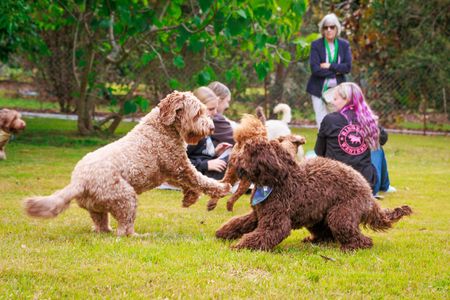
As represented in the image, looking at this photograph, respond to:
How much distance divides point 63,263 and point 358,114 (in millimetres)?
3609

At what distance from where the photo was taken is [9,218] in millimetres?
6312

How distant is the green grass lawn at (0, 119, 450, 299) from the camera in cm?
416

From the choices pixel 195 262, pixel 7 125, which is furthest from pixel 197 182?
pixel 7 125

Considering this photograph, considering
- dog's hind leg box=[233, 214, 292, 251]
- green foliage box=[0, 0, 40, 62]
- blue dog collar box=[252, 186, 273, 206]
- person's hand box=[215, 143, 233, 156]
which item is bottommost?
dog's hind leg box=[233, 214, 292, 251]

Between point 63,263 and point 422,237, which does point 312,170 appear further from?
point 63,263

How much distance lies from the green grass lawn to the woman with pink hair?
83cm

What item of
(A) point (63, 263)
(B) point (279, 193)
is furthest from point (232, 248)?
(A) point (63, 263)

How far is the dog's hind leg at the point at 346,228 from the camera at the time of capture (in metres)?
5.25

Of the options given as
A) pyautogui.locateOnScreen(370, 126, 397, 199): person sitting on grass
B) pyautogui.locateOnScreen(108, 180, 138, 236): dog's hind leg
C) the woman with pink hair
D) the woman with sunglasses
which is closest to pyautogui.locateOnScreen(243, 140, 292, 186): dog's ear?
pyautogui.locateOnScreen(108, 180, 138, 236): dog's hind leg

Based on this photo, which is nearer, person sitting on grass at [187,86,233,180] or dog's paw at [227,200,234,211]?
dog's paw at [227,200,234,211]

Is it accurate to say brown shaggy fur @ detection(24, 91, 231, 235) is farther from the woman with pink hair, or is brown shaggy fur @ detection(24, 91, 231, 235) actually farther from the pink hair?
the pink hair

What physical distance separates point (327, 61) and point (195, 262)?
6102 mm

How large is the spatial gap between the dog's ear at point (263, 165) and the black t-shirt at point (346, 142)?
1.77 metres

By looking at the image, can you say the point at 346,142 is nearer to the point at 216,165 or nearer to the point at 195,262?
the point at 216,165
